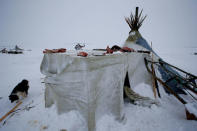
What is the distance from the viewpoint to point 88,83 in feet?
6.61

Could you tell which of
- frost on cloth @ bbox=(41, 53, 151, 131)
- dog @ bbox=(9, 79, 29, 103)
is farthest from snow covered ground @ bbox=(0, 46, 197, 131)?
dog @ bbox=(9, 79, 29, 103)

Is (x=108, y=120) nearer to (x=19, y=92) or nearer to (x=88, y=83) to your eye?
(x=88, y=83)

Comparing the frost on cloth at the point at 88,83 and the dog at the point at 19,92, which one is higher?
the frost on cloth at the point at 88,83

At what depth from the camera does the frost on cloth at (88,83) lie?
2.06m

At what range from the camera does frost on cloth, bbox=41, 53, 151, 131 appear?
2.06 meters

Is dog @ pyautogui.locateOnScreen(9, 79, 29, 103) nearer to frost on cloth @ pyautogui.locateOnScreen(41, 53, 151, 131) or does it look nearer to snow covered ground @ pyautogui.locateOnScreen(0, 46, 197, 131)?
snow covered ground @ pyautogui.locateOnScreen(0, 46, 197, 131)

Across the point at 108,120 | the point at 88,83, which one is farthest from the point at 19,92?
the point at 108,120

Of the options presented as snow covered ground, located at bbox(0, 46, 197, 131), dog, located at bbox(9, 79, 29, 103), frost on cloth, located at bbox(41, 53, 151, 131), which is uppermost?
frost on cloth, located at bbox(41, 53, 151, 131)

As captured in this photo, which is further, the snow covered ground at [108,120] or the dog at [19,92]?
the dog at [19,92]

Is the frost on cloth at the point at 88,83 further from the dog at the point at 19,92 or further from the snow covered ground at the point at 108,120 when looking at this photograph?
the dog at the point at 19,92

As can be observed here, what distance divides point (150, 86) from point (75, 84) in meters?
3.54

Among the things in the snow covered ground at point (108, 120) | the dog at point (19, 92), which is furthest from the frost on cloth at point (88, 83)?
the dog at point (19, 92)

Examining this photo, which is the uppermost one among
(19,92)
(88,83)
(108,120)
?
(88,83)

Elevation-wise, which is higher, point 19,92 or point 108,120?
point 19,92
